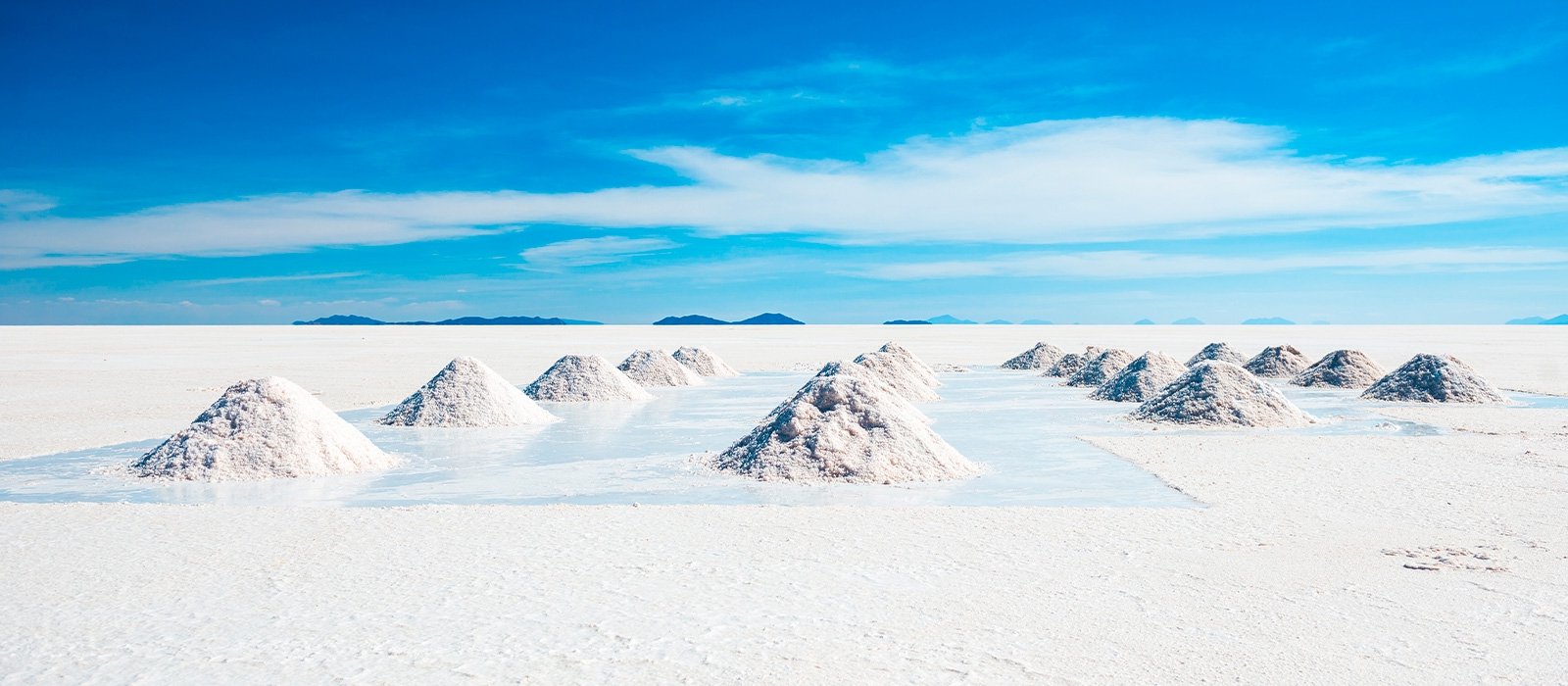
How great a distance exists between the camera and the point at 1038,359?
86.1 feet

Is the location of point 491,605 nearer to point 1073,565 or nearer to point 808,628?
point 808,628

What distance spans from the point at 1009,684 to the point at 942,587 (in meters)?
1.23

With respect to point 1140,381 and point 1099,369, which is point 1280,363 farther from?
point 1140,381

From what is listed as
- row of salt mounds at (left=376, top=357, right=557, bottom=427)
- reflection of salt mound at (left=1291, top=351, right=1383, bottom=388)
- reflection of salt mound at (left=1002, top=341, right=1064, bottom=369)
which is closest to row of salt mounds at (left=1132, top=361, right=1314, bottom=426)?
reflection of salt mound at (left=1291, top=351, right=1383, bottom=388)

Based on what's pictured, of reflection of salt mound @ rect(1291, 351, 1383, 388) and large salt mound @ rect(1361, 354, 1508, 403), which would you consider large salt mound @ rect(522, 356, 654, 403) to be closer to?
large salt mound @ rect(1361, 354, 1508, 403)

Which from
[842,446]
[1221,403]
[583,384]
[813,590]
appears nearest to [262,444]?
[842,446]

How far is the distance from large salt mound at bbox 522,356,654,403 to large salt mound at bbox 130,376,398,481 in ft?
21.1

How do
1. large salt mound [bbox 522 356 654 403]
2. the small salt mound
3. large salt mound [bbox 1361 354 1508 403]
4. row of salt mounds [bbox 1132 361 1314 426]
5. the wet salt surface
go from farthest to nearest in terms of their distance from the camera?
the small salt mound → large salt mound [bbox 522 356 654 403] → large salt mound [bbox 1361 354 1508 403] → row of salt mounds [bbox 1132 361 1314 426] → the wet salt surface

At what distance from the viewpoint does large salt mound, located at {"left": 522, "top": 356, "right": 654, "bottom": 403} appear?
1584 cm

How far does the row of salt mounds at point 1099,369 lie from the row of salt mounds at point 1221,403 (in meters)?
6.34

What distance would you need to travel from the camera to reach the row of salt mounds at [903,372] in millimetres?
16359

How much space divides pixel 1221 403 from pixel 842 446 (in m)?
6.12

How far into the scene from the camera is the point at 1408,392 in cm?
1548

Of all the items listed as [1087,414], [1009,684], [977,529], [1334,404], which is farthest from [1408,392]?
[1009,684]
